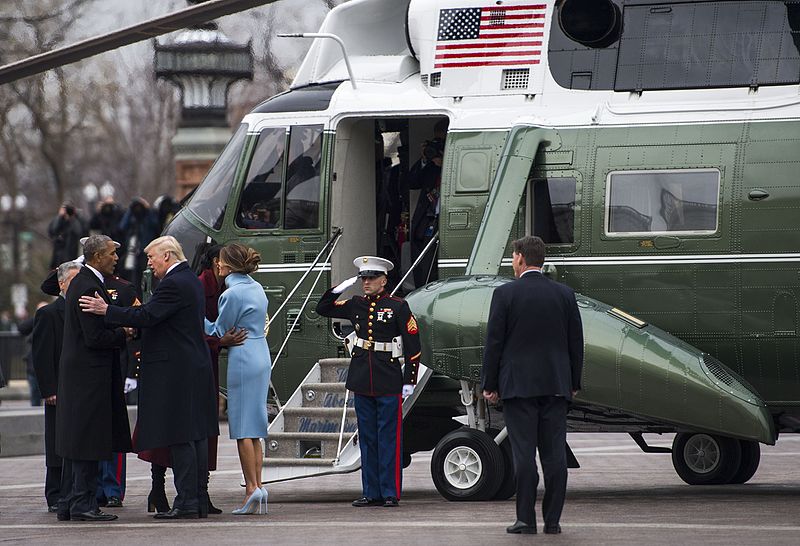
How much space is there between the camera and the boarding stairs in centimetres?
1288

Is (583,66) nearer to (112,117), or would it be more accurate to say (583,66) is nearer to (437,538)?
(437,538)

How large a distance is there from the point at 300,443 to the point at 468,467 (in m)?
1.35

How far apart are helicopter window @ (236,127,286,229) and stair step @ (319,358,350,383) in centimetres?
132

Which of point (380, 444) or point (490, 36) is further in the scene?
point (490, 36)

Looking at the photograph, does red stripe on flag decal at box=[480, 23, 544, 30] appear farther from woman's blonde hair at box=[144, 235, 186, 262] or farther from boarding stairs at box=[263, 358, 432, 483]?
woman's blonde hair at box=[144, 235, 186, 262]

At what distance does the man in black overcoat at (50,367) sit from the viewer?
1266cm

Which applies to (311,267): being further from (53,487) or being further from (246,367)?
(53,487)

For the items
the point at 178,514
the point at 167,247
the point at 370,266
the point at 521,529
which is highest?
the point at 167,247

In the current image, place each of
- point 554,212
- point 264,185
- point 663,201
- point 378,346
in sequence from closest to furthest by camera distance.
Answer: point 378,346 < point 663,201 < point 554,212 < point 264,185

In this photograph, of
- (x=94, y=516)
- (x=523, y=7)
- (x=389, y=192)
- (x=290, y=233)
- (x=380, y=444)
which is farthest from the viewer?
(x=389, y=192)

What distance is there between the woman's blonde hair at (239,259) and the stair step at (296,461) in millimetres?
1800

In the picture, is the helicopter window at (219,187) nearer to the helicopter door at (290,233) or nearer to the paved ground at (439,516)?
the helicopter door at (290,233)

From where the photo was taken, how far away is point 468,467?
42.2 feet

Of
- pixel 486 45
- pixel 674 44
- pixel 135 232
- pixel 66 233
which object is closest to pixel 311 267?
pixel 486 45
